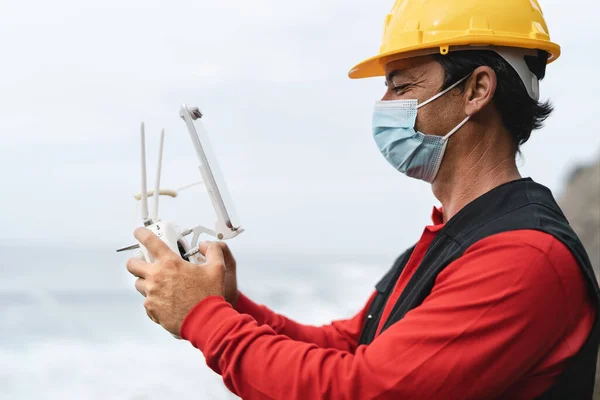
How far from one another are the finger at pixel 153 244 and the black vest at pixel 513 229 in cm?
69

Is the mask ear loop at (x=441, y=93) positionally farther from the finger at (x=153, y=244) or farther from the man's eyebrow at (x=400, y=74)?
the finger at (x=153, y=244)

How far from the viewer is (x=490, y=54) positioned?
2.35 meters

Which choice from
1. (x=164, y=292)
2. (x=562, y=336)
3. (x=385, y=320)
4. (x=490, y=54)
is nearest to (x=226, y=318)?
(x=164, y=292)

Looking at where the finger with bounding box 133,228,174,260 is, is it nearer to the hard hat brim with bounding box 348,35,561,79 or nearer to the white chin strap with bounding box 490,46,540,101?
the hard hat brim with bounding box 348,35,561,79

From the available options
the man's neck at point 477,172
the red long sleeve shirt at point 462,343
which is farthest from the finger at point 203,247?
the man's neck at point 477,172

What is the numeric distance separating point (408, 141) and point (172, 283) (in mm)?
875

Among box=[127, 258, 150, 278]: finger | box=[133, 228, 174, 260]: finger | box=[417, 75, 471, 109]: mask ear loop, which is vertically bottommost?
box=[127, 258, 150, 278]: finger

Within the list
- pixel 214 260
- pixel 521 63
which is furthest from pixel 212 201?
pixel 521 63

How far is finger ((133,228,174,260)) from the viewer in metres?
2.18

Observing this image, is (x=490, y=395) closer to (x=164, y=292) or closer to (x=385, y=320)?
(x=385, y=320)

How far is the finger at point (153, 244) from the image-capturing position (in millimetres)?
2184

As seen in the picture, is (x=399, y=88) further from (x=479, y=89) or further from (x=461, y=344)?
(x=461, y=344)

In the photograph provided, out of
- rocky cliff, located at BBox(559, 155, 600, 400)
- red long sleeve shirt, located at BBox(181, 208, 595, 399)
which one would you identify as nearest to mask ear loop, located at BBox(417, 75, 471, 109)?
→ red long sleeve shirt, located at BBox(181, 208, 595, 399)

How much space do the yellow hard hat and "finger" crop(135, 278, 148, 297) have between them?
3.41 feet
